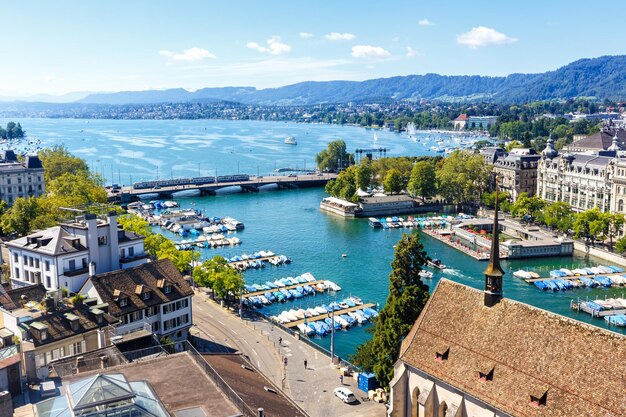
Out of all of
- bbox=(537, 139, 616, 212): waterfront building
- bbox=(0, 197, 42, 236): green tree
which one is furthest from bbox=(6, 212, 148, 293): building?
bbox=(537, 139, 616, 212): waterfront building

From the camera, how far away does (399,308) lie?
3853 centimetres

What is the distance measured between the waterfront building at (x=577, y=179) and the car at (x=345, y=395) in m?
68.6

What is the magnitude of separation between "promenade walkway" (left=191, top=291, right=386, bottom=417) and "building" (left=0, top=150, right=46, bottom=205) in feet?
189

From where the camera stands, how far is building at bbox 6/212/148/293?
47.0m

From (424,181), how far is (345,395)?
8698cm

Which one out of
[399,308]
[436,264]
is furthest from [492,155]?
[399,308]

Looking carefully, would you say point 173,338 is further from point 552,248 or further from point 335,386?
point 552,248

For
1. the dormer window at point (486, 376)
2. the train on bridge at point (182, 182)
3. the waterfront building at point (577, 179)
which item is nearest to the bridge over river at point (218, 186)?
the train on bridge at point (182, 182)

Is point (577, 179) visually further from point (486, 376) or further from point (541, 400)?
point (541, 400)

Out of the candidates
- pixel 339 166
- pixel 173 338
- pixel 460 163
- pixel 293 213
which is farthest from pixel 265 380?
pixel 339 166

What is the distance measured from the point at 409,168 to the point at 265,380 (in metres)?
116

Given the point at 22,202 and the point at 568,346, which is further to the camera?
the point at 22,202

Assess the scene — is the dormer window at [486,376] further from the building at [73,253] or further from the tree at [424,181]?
the tree at [424,181]

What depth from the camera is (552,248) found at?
282 ft
